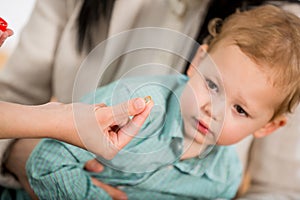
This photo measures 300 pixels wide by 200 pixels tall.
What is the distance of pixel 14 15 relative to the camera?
0.59 m

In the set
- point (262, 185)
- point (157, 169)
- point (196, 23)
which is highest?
point (196, 23)

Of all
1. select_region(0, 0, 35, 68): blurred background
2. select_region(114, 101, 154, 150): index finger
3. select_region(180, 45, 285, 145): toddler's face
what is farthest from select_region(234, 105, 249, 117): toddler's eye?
select_region(0, 0, 35, 68): blurred background

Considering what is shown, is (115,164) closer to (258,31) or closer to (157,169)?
(157,169)

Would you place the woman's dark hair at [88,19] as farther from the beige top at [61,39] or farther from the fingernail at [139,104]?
the fingernail at [139,104]

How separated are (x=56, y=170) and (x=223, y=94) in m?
0.21

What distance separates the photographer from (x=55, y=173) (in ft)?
1.77

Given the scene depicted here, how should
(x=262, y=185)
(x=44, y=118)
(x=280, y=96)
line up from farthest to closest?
1. (x=262, y=185)
2. (x=280, y=96)
3. (x=44, y=118)

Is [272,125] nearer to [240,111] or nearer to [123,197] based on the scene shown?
[240,111]

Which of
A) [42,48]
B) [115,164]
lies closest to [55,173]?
[115,164]

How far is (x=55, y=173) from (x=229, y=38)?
10.0 inches

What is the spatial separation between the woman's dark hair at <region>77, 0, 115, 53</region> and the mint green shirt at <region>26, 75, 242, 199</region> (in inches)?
3.9

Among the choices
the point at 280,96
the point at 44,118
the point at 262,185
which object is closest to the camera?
the point at 44,118

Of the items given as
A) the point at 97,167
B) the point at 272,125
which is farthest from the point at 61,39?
the point at 272,125

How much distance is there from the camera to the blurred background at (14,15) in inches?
22.1
